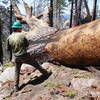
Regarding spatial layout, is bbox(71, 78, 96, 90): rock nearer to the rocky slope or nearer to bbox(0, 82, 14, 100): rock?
the rocky slope

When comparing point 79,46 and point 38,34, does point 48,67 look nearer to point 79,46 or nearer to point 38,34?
point 79,46

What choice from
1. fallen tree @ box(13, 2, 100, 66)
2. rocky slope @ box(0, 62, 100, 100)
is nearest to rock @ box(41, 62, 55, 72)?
rocky slope @ box(0, 62, 100, 100)

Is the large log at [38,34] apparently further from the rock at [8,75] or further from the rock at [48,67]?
the rock at [8,75]

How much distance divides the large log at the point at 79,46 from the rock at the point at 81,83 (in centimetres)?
83

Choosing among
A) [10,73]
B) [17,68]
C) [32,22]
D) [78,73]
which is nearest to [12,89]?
[17,68]

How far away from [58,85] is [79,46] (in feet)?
4.41

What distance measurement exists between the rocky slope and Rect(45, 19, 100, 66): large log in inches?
10.3

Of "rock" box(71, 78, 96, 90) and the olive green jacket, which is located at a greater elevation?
the olive green jacket

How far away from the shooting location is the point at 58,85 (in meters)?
6.95

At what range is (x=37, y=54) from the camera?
9242 millimetres

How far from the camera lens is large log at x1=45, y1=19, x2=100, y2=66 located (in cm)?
726

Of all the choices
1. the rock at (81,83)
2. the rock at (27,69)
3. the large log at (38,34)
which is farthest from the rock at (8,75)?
the rock at (81,83)

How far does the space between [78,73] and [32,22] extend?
4470 mm

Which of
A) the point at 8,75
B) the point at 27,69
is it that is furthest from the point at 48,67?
the point at 8,75
